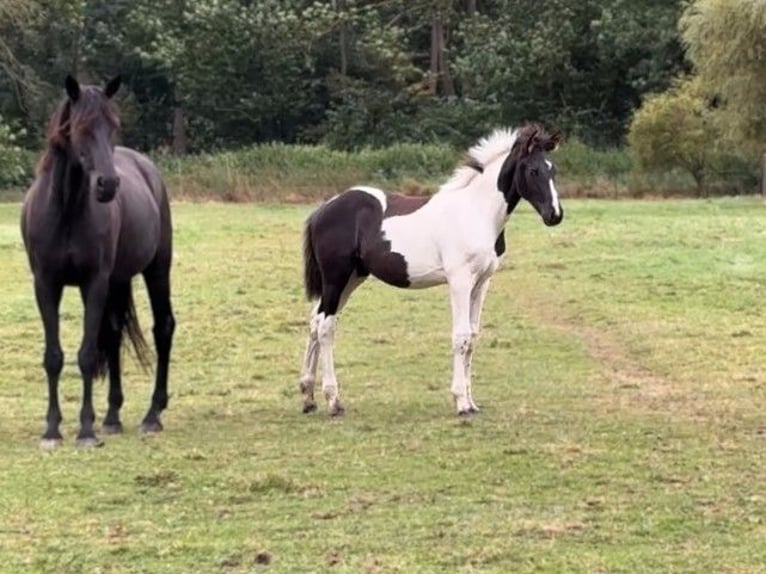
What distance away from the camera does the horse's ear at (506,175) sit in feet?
32.4

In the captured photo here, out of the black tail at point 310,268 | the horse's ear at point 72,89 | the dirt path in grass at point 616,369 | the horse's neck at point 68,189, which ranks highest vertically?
Result: the horse's ear at point 72,89

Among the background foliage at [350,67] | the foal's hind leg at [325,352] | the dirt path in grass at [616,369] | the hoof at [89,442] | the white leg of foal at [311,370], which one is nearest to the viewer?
the hoof at [89,442]

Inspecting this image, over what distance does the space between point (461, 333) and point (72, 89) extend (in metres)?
3.22

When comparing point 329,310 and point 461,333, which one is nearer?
point 461,333

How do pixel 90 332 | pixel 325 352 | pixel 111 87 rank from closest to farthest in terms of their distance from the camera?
pixel 111 87
pixel 90 332
pixel 325 352

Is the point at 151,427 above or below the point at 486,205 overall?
below

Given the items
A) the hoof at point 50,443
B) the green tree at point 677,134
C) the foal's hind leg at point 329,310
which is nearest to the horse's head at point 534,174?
the foal's hind leg at point 329,310

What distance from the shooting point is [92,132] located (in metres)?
8.40

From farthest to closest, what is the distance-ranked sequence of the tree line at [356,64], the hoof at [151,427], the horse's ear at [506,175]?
the tree line at [356,64]
the horse's ear at [506,175]
the hoof at [151,427]

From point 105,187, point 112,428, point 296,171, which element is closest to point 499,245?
point 112,428

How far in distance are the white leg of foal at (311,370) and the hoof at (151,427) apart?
117 cm

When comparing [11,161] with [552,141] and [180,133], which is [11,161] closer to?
[180,133]

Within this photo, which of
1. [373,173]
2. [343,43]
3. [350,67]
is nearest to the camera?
[373,173]

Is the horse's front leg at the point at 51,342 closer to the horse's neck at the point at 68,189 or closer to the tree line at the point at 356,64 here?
the horse's neck at the point at 68,189
